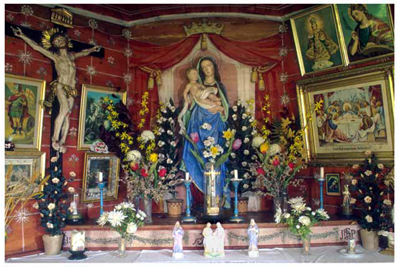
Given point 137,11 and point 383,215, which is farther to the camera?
point 137,11

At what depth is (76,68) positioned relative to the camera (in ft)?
22.4

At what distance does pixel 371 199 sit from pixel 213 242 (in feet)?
8.39

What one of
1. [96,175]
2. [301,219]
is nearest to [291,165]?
[301,219]

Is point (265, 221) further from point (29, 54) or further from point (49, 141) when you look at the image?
point (29, 54)

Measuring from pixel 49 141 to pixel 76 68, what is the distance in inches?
57.5

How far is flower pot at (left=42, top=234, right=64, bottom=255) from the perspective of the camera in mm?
5691

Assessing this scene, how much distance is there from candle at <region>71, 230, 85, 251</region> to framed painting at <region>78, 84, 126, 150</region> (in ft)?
5.63

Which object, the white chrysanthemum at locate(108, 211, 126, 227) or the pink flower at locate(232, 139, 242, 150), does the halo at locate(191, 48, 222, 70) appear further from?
the white chrysanthemum at locate(108, 211, 126, 227)

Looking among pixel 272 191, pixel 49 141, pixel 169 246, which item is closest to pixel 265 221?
pixel 272 191

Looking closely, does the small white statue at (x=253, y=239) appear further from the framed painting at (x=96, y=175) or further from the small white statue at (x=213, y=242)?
the framed painting at (x=96, y=175)

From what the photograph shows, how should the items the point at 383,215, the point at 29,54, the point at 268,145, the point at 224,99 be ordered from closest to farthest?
1. the point at 383,215
2. the point at 29,54
3. the point at 268,145
4. the point at 224,99

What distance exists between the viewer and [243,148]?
703 cm

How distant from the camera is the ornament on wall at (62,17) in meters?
6.52

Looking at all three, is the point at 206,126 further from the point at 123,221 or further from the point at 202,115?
the point at 123,221
